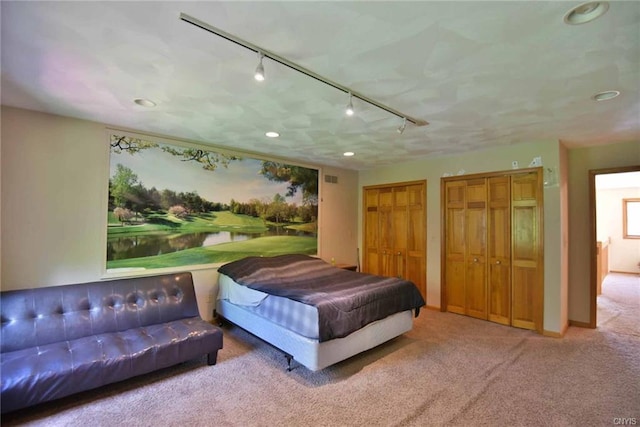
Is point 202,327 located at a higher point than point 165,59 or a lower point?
lower

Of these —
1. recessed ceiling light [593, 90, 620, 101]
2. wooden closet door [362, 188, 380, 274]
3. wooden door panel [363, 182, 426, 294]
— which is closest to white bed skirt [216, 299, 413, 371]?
wooden door panel [363, 182, 426, 294]

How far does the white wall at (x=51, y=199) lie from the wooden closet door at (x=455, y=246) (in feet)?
14.6

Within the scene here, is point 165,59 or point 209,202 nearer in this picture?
point 165,59

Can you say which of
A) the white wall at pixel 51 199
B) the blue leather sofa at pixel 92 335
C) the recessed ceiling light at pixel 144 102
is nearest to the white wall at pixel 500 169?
the blue leather sofa at pixel 92 335

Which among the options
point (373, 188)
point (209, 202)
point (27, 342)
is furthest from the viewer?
point (373, 188)

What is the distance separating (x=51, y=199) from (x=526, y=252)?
5.34 metres

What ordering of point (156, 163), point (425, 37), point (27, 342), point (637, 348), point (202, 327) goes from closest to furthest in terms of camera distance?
point (425, 37)
point (27, 342)
point (202, 327)
point (637, 348)
point (156, 163)

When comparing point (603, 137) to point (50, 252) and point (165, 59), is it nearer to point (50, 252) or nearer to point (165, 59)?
point (165, 59)

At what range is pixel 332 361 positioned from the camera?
2.67 metres

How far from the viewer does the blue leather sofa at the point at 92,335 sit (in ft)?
6.77

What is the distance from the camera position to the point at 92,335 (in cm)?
264

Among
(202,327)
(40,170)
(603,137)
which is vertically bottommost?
(202,327)

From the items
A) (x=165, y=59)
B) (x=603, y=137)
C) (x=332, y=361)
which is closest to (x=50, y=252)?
(x=165, y=59)

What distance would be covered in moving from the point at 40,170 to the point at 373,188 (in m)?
4.56
